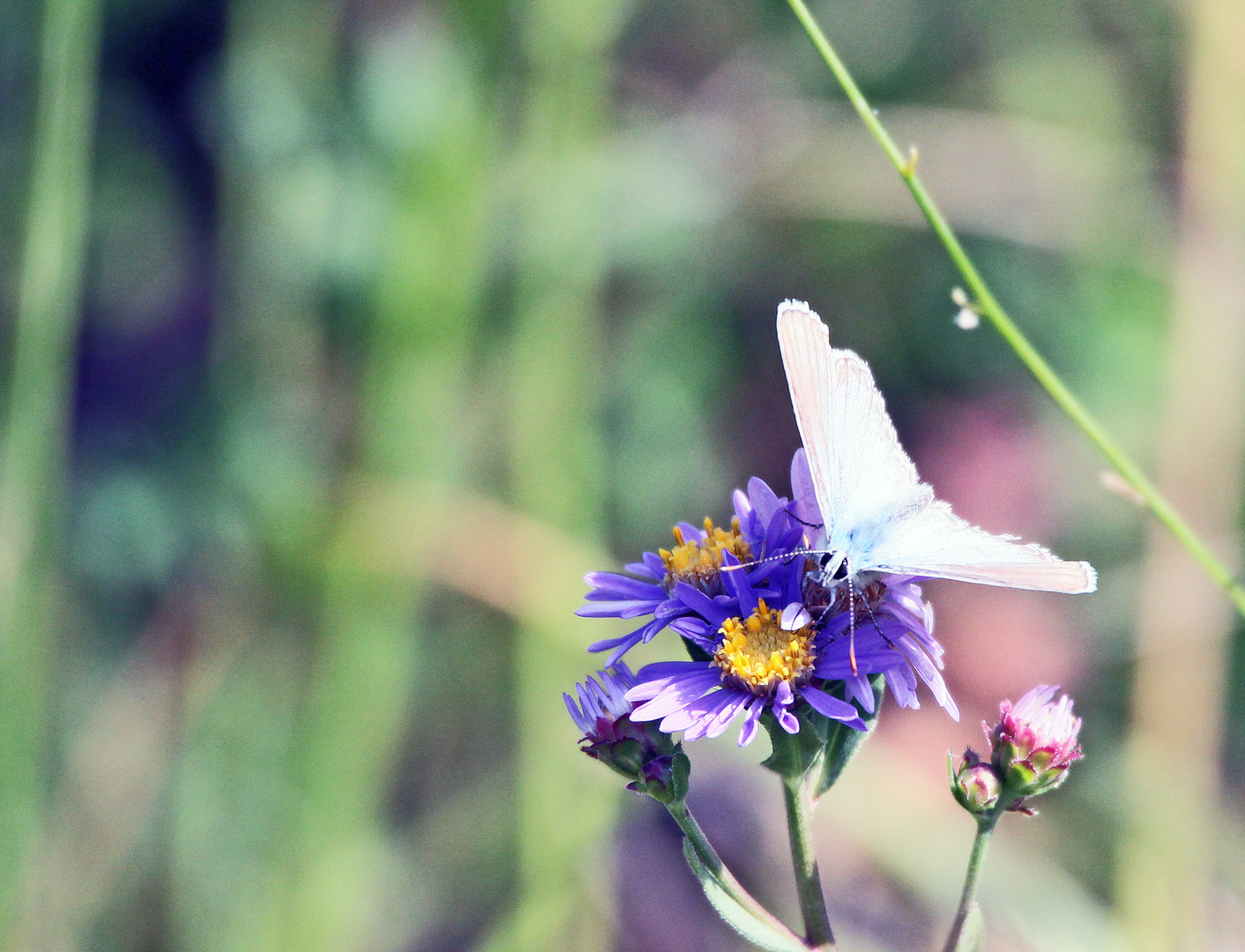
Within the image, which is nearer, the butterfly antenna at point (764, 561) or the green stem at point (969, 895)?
the green stem at point (969, 895)

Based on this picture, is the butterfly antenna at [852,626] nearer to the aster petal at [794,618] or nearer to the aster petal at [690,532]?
the aster petal at [794,618]

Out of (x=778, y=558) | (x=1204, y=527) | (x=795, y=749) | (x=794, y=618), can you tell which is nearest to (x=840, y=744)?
(x=795, y=749)

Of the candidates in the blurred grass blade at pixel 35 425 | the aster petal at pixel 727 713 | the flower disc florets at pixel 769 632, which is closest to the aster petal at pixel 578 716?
the flower disc florets at pixel 769 632

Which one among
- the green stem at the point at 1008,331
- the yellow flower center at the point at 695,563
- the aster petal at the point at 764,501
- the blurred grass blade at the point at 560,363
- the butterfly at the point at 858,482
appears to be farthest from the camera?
the blurred grass blade at the point at 560,363

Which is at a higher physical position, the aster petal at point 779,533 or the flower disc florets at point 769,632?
the aster petal at point 779,533

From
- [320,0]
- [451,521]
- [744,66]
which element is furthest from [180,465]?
[744,66]

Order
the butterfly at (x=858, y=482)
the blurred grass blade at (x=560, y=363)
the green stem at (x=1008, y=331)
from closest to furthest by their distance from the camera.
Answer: the butterfly at (x=858, y=482) < the green stem at (x=1008, y=331) < the blurred grass blade at (x=560, y=363)

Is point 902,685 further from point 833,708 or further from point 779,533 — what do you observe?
point 779,533

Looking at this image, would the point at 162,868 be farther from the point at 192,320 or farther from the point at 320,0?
the point at 320,0
